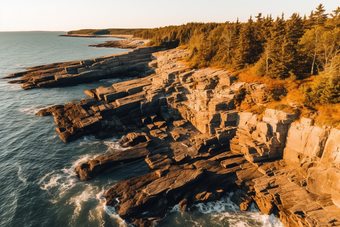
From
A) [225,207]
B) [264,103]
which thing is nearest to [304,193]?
[225,207]

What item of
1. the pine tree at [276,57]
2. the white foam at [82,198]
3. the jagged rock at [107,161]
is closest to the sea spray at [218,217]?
the white foam at [82,198]

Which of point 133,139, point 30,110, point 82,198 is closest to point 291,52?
point 133,139

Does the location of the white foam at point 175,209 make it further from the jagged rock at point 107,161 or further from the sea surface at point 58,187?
the jagged rock at point 107,161

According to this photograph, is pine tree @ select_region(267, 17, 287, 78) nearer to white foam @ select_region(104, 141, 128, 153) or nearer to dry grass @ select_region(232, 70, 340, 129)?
dry grass @ select_region(232, 70, 340, 129)

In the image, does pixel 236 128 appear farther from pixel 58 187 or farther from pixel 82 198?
pixel 58 187

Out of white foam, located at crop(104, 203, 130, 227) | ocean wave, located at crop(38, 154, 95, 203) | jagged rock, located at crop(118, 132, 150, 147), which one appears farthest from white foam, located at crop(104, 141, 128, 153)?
white foam, located at crop(104, 203, 130, 227)
